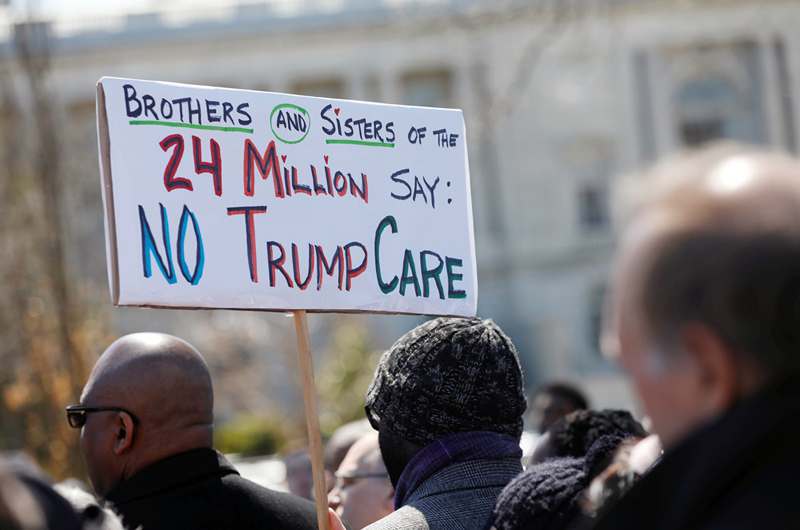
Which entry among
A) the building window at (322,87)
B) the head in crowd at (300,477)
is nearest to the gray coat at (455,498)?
the head in crowd at (300,477)

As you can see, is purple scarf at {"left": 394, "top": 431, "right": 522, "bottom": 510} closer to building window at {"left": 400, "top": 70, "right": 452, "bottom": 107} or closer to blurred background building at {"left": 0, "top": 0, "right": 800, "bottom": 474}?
blurred background building at {"left": 0, "top": 0, "right": 800, "bottom": 474}

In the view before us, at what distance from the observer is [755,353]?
999 millimetres

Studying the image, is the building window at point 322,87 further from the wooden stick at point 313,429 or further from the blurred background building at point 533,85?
the wooden stick at point 313,429

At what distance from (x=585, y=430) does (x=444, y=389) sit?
0.56 meters

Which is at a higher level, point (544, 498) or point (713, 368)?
point (713, 368)

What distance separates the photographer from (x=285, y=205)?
2.38m

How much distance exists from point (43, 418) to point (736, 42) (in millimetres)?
27672

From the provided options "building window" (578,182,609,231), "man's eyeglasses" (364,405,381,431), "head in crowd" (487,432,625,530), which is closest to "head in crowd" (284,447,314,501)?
"man's eyeglasses" (364,405,381,431)

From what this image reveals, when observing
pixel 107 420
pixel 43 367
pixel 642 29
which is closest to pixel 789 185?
pixel 107 420

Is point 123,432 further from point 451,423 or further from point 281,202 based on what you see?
point 451,423

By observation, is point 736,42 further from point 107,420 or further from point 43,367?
point 107,420

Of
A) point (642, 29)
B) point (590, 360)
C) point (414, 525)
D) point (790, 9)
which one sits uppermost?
point (642, 29)

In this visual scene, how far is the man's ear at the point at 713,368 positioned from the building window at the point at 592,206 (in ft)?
101

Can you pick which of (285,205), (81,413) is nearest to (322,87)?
(285,205)
